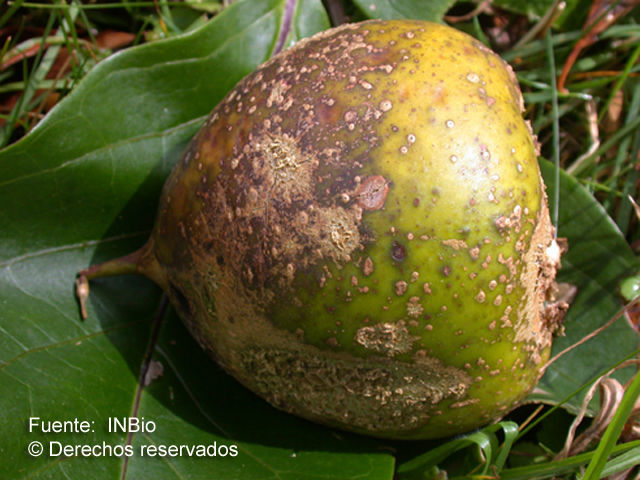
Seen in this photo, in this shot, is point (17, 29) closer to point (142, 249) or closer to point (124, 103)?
point (124, 103)

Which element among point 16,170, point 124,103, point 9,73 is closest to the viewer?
point 16,170

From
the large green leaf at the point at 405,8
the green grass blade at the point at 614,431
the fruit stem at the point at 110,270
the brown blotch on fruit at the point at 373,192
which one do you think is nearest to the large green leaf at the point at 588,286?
the green grass blade at the point at 614,431

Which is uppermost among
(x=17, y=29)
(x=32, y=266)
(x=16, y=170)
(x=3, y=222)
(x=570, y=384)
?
(x=17, y=29)

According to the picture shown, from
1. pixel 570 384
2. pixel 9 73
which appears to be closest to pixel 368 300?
pixel 570 384

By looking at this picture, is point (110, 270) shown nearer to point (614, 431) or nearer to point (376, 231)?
point (376, 231)

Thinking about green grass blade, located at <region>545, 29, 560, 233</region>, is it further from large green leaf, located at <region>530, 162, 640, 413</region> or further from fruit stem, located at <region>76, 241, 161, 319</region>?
fruit stem, located at <region>76, 241, 161, 319</region>

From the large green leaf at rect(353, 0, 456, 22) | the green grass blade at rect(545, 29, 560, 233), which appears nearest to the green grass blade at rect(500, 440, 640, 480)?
the green grass blade at rect(545, 29, 560, 233)

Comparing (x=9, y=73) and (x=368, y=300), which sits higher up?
(x=9, y=73)
